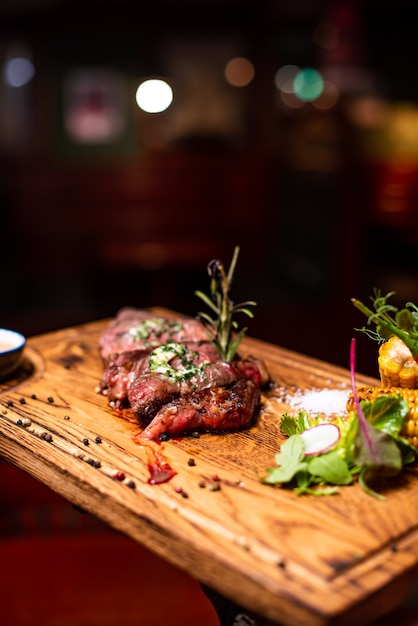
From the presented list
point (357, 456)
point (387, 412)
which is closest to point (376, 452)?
point (357, 456)

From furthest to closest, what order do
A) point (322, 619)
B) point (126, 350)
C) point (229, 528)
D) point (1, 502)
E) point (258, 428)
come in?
1. point (1, 502)
2. point (126, 350)
3. point (258, 428)
4. point (229, 528)
5. point (322, 619)

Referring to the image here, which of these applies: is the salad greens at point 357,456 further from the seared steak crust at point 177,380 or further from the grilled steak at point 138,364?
the grilled steak at point 138,364

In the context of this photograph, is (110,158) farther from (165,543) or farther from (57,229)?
(165,543)

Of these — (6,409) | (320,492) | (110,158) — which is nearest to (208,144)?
(110,158)

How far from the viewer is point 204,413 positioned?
2.60 m

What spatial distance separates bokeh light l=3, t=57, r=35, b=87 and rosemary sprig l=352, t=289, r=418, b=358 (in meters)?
7.81

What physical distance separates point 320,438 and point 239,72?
820cm

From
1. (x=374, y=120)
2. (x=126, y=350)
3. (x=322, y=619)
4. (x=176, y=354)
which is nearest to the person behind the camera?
(x=322, y=619)

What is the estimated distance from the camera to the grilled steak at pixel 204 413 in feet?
8.42

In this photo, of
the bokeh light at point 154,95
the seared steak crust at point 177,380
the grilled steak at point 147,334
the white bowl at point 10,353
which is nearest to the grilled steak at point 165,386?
the seared steak crust at point 177,380

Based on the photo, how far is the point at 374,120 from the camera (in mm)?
9133

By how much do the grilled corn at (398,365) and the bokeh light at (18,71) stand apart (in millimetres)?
7925

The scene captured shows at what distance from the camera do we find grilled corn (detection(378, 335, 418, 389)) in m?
2.53

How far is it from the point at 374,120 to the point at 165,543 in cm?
806
